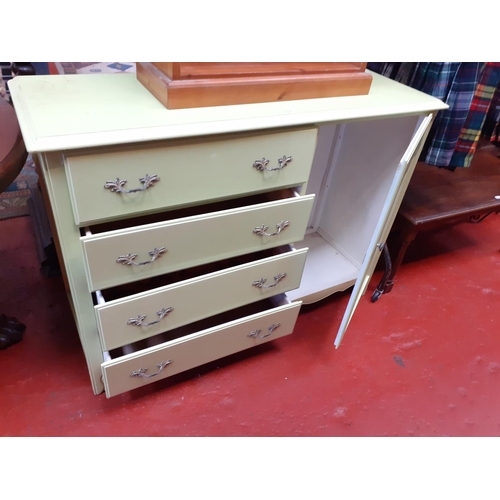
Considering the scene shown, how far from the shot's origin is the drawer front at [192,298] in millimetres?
966

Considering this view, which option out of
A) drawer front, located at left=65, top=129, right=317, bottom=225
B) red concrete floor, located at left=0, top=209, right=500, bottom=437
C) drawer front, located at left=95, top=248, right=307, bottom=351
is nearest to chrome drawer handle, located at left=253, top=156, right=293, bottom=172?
drawer front, located at left=65, top=129, right=317, bottom=225

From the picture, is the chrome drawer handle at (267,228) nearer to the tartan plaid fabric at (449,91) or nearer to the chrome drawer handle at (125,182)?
the chrome drawer handle at (125,182)

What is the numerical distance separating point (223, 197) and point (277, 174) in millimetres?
149

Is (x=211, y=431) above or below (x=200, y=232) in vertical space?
below

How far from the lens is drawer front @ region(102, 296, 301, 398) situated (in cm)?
105

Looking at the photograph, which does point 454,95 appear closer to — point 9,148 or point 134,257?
point 134,257

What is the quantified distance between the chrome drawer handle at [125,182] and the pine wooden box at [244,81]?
173 millimetres

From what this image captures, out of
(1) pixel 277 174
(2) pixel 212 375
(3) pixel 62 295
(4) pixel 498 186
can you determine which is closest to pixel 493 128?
(4) pixel 498 186

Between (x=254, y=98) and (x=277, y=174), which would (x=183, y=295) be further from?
(x=254, y=98)

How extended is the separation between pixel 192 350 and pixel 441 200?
3.94 feet

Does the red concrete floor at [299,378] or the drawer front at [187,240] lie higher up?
the drawer front at [187,240]

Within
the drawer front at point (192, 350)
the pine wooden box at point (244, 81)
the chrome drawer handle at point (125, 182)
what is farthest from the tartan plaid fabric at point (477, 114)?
the chrome drawer handle at point (125, 182)

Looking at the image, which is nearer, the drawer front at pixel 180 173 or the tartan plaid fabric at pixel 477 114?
the drawer front at pixel 180 173

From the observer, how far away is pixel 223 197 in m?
0.97
